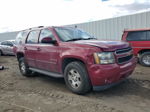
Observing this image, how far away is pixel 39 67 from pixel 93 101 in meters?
2.55

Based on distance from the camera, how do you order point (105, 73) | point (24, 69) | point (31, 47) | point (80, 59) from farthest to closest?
point (24, 69) → point (31, 47) → point (80, 59) → point (105, 73)

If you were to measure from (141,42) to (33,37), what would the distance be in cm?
504

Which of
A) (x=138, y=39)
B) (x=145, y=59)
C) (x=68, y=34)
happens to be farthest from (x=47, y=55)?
(x=145, y=59)

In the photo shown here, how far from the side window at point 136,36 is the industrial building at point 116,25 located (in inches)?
119

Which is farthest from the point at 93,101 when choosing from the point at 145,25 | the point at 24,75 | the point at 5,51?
the point at 5,51

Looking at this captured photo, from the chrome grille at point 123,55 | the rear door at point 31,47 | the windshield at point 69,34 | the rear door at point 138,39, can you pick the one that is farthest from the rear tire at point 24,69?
the rear door at point 138,39

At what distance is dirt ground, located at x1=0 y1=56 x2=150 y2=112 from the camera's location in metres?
3.54

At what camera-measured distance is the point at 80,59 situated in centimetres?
410

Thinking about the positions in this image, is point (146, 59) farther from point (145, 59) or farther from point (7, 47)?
point (7, 47)

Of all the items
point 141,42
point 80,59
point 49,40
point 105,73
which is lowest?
point 105,73

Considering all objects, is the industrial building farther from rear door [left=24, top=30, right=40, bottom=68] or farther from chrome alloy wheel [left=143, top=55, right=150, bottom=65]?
rear door [left=24, top=30, right=40, bottom=68]

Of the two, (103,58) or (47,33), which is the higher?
(47,33)

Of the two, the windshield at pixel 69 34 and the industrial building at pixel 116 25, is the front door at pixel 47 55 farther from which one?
the industrial building at pixel 116 25

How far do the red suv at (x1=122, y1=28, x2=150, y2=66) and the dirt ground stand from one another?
2423 millimetres
